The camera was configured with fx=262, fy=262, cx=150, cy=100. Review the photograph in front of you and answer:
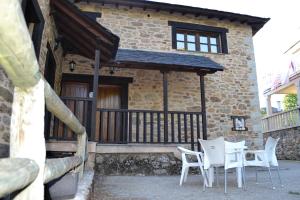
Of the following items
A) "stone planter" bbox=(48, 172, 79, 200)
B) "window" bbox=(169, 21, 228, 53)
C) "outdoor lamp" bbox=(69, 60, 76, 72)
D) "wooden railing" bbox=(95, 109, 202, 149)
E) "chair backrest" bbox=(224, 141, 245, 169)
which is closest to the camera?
"stone planter" bbox=(48, 172, 79, 200)

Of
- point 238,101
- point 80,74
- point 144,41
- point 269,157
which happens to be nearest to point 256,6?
point 238,101

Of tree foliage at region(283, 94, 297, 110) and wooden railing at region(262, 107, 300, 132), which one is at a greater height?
tree foliage at region(283, 94, 297, 110)

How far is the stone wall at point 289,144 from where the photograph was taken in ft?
35.3

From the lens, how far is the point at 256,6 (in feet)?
39.3

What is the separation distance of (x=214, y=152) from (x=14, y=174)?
3.32 m

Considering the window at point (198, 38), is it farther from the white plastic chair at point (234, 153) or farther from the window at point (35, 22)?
the white plastic chair at point (234, 153)

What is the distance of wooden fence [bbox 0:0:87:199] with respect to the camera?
2.04 ft

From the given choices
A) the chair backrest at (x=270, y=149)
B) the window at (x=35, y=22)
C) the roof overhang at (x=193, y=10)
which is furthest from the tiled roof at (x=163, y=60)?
the chair backrest at (x=270, y=149)

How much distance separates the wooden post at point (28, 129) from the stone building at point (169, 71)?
550 cm

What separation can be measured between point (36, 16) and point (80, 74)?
3.50m

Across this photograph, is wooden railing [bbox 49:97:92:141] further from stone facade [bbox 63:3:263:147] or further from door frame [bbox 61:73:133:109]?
stone facade [bbox 63:3:263:147]

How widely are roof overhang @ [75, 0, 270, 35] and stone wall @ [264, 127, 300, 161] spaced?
4.86 metres

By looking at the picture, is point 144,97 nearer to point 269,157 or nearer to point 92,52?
point 92,52

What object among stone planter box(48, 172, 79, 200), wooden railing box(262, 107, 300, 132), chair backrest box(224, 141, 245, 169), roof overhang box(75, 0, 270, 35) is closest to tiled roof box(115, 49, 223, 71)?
roof overhang box(75, 0, 270, 35)
